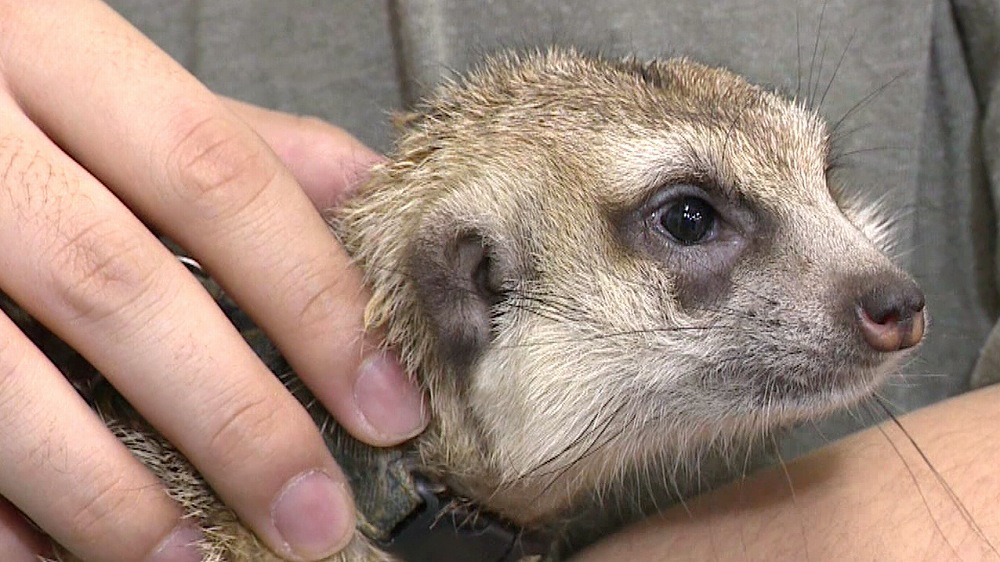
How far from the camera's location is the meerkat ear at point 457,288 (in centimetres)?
100

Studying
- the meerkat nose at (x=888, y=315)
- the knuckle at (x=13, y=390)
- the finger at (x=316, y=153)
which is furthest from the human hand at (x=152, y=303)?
the meerkat nose at (x=888, y=315)

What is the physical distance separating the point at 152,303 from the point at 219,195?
13 centimetres

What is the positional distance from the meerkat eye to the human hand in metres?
0.33

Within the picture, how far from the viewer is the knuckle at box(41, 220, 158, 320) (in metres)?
0.92

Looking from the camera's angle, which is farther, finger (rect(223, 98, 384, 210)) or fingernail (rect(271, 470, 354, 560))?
finger (rect(223, 98, 384, 210))

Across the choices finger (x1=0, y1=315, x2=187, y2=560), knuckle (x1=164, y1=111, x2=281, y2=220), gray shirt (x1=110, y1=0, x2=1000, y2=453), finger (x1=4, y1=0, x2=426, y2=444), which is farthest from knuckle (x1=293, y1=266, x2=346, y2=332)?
gray shirt (x1=110, y1=0, x2=1000, y2=453)

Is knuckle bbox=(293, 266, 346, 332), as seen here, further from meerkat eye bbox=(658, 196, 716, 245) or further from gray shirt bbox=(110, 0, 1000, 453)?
gray shirt bbox=(110, 0, 1000, 453)

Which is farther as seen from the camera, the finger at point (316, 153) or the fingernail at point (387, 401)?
A: the finger at point (316, 153)

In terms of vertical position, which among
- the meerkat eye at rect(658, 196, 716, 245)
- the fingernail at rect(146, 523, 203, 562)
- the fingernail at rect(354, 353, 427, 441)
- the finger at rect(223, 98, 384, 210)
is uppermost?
the finger at rect(223, 98, 384, 210)

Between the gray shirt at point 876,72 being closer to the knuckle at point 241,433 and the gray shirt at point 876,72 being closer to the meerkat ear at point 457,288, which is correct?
the meerkat ear at point 457,288

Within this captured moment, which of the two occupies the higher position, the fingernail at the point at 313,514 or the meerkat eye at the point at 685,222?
the meerkat eye at the point at 685,222

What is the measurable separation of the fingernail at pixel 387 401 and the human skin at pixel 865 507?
12.4 inches

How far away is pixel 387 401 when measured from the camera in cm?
101

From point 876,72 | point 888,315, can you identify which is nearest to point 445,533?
point 888,315
